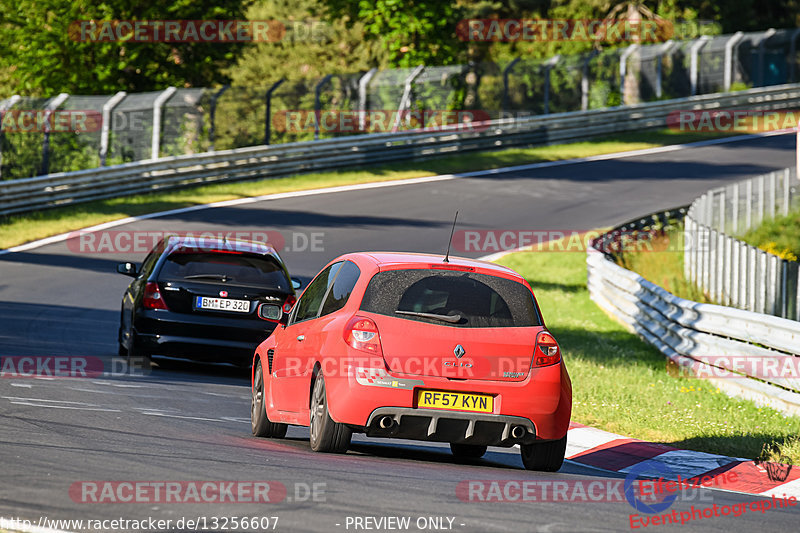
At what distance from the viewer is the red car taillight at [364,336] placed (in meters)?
8.29

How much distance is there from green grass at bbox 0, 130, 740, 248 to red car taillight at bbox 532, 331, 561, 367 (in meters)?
18.4

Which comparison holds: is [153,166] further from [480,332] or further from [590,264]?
[480,332]

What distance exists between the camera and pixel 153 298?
14.0 meters

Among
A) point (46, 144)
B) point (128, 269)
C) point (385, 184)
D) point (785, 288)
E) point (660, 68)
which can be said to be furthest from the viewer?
point (660, 68)

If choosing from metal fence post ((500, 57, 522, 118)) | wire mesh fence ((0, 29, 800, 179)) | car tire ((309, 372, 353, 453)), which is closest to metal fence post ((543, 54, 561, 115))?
wire mesh fence ((0, 29, 800, 179))

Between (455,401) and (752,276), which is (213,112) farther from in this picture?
(455,401)

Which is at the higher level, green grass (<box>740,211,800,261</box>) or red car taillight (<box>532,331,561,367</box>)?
red car taillight (<box>532,331,561,367</box>)

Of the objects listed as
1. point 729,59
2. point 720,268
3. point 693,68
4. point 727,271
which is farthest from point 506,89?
point 727,271

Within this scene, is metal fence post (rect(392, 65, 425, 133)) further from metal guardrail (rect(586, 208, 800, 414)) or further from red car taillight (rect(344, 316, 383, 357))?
red car taillight (rect(344, 316, 383, 357))

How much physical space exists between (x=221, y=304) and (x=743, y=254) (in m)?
7.34

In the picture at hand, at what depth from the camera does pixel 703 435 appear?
34.1 ft

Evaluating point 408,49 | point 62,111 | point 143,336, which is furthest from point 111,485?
point 408,49

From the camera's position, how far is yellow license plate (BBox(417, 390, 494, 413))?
8234mm

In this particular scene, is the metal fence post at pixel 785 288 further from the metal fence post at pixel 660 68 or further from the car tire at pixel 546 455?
the metal fence post at pixel 660 68
